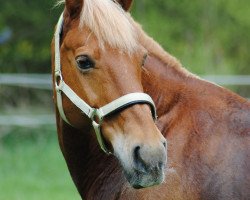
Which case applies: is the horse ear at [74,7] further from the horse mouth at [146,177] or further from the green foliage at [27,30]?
the green foliage at [27,30]

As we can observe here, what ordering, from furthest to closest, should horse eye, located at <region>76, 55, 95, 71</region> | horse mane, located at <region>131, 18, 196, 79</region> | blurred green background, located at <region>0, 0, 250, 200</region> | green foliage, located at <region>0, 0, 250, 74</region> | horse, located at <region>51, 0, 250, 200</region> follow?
green foliage, located at <region>0, 0, 250, 74</region> < blurred green background, located at <region>0, 0, 250, 200</region> < horse mane, located at <region>131, 18, 196, 79</region> < horse eye, located at <region>76, 55, 95, 71</region> < horse, located at <region>51, 0, 250, 200</region>

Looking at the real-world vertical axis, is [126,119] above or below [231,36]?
above

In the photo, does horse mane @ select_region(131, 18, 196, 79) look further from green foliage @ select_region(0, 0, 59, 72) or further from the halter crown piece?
green foliage @ select_region(0, 0, 59, 72)

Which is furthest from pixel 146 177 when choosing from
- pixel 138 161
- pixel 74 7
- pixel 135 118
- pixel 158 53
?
pixel 74 7

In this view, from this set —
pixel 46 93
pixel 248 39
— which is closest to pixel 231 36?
pixel 248 39

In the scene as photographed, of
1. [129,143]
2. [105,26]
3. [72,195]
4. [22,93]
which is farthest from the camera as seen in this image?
[22,93]

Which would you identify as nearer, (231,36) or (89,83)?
(89,83)

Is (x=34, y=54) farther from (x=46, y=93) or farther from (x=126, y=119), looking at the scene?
(x=126, y=119)

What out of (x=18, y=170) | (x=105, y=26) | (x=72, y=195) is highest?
(x=105, y=26)

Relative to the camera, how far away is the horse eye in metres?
4.03

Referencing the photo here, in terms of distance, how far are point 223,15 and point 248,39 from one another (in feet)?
3.01

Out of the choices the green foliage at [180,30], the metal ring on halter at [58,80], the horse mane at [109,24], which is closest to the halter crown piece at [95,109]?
the metal ring on halter at [58,80]

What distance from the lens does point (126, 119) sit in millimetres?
3912

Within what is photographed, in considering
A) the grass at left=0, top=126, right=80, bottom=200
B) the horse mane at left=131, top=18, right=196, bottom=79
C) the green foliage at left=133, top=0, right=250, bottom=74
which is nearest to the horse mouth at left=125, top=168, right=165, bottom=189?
the horse mane at left=131, top=18, right=196, bottom=79
